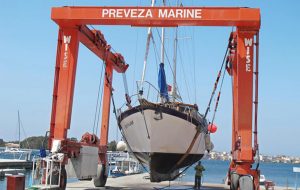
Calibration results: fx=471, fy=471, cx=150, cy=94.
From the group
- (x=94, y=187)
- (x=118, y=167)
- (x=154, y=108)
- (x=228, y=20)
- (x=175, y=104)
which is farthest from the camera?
(x=118, y=167)

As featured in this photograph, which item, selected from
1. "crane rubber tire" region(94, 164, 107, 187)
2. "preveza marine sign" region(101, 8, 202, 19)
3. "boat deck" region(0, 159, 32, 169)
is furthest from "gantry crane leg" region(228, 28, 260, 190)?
"boat deck" region(0, 159, 32, 169)

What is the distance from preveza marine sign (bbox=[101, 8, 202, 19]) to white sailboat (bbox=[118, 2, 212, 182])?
287cm

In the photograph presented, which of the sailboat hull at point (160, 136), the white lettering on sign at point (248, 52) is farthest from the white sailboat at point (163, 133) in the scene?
the white lettering on sign at point (248, 52)

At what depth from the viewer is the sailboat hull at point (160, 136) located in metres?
15.8

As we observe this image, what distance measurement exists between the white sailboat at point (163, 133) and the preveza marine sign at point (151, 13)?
287cm

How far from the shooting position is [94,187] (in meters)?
18.5

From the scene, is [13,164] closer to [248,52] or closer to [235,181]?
[235,181]

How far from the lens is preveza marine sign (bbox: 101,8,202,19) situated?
1461 cm

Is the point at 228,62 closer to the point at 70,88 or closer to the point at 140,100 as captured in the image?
the point at 140,100

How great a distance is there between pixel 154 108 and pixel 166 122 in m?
0.62

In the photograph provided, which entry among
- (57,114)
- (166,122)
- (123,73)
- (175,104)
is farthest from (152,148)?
(123,73)

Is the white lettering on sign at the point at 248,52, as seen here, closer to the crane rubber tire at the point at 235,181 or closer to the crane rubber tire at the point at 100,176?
the crane rubber tire at the point at 235,181

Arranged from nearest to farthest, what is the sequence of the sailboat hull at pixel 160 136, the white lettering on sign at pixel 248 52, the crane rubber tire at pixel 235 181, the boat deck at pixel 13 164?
the crane rubber tire at pixel 235 181 < the white lettering on sign at pixel 248 52 < the sailboat hull at pixel 160 136 < the boat deck at pixel 13 164

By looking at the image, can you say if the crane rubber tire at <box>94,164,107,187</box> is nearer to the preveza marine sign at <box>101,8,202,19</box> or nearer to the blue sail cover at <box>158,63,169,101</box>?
the blue sail cover at <box>158,63,169,101</box>
